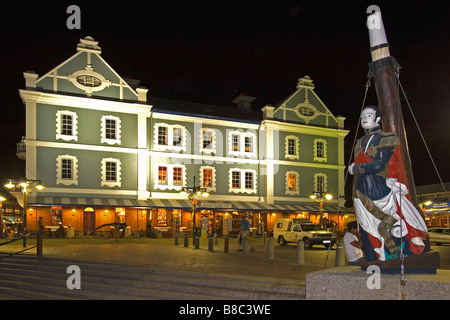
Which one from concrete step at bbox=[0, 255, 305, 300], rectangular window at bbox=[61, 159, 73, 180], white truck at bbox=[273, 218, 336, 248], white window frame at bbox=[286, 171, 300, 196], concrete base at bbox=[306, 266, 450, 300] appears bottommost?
white truck at bbox=[273, 218, 336, 248]

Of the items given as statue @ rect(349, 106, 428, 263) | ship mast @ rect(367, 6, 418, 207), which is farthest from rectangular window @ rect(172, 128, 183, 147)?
statue @ rect(349, 106, 428, 263)

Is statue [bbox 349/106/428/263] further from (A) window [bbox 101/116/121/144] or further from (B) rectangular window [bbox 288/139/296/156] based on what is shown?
(B) rectangular window [bbox 288/139/296/156]

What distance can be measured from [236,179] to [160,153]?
7.07 metres

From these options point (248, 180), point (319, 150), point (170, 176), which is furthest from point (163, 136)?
point (319, 150)

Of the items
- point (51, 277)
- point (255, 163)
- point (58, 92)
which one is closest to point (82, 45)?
point (58, 92)

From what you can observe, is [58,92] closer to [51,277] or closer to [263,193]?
[263,193]

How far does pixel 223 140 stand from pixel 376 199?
98.4 feet

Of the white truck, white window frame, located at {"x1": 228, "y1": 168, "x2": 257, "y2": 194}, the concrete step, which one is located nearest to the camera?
the concrete step

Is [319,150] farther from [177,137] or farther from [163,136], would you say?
[163,136]

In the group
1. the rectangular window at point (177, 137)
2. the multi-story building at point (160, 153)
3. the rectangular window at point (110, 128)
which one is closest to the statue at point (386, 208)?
the multi-story building at point (160, 153)

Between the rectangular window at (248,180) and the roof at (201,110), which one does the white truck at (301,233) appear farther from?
the roof at (201,110)

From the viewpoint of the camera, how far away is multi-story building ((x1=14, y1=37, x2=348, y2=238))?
31078mm

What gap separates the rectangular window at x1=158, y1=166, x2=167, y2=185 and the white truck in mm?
9802

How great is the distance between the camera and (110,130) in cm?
3300
